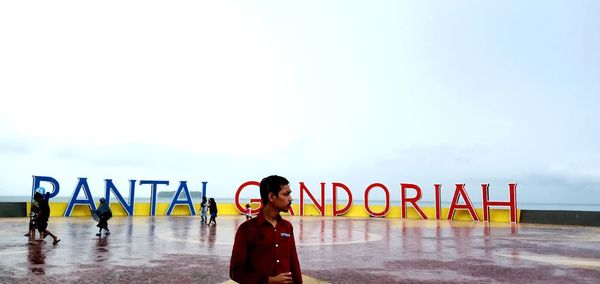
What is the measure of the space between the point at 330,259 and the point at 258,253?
934cm

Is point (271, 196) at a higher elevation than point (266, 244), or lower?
higher

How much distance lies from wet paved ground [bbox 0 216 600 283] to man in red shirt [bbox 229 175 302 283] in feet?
20.0

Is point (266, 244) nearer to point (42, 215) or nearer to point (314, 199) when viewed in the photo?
point (42, 215)

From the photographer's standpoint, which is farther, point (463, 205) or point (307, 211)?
point (307, 211)

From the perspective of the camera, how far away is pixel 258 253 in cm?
388

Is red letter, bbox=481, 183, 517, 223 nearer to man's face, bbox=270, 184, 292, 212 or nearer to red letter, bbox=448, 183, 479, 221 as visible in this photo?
red letter, bbox=448, 183, 479, 221

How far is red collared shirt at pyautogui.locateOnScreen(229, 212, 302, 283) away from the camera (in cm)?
384

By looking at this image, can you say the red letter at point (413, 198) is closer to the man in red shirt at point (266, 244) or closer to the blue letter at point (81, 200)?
the blue letter at point (81, 200)

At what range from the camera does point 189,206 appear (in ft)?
123

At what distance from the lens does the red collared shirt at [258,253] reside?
12.6 ft

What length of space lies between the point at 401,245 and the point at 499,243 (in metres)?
4.30

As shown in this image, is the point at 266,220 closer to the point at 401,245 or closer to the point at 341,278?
the point at 341,278

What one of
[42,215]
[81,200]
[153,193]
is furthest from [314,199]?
[42,215]

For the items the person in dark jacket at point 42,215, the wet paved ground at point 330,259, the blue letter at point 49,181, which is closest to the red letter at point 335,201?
the wet paved ground at point 330,259
